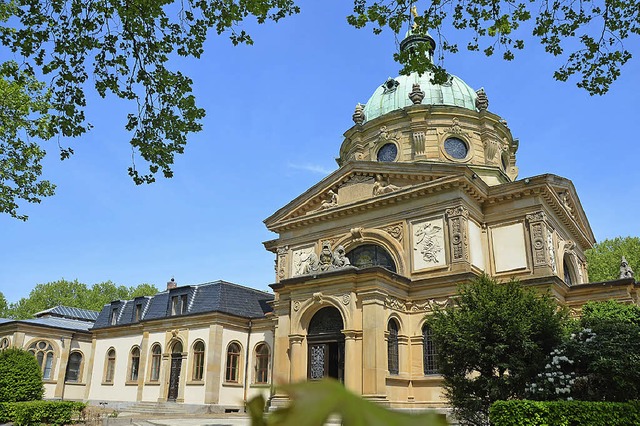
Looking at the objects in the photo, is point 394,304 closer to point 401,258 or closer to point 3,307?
point 401,258

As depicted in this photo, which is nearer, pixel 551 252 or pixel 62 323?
pixel 551 252

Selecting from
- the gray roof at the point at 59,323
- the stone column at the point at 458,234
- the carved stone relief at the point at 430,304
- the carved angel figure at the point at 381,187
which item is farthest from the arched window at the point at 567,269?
the gray roof at the point at 59,323

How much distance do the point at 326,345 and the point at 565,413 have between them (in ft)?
34.3

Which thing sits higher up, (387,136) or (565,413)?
(387,136)

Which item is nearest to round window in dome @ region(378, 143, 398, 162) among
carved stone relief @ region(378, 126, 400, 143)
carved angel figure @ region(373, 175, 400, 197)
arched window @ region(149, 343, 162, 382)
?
carved stone relief @ region(378, 126, 400, 143)

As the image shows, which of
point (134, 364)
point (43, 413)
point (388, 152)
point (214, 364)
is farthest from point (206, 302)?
point (388, 152)

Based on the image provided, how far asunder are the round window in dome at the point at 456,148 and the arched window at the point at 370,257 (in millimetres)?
8259

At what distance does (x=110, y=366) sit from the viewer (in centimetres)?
3512

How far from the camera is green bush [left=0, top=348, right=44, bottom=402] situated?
81.2 ft

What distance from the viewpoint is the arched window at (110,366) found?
34.7 meters

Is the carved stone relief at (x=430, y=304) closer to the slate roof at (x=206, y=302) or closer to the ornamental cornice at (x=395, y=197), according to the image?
the ornamental cornice at (x=395, y=197)

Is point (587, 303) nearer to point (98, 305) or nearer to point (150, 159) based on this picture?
point (150, 159)

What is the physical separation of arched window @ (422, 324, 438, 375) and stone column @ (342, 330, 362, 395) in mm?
3085

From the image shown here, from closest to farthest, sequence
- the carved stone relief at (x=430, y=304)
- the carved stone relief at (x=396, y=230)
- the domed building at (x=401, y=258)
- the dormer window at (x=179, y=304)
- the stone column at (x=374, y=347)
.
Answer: the stone column at (x=374, y=347), the domed building at (x=401, y=258), the carved stone relief at (x=430, y=304), the carved stone relief at (x=396, y=230), the dormer window at (x=179, y=304)
